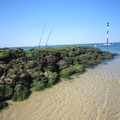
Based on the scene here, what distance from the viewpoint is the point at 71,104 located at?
A: 547 cm

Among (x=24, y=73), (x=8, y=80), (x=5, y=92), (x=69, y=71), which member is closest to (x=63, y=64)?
(x=69, y=71)

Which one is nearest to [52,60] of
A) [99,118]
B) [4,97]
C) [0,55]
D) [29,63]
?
[29,63]

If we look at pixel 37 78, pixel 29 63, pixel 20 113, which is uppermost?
pixel 29 63

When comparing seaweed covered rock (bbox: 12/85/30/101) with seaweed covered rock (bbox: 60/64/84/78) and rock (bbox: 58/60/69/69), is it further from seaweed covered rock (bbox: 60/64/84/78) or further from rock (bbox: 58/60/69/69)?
rock (bbox: 58/60/69/69)

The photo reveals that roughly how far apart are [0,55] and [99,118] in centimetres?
848

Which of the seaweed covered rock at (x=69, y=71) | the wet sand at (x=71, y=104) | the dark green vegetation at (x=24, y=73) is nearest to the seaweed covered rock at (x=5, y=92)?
the dark green vegetation at (x=24, y=73)

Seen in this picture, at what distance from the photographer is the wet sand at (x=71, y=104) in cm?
466


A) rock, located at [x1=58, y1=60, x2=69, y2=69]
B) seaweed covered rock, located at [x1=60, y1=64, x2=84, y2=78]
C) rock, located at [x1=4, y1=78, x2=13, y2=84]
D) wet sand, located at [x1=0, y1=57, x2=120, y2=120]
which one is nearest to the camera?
wet sand, located at [x1=0, y1=57, x2=120, y2=120]

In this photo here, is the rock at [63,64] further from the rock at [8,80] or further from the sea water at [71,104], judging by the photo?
the rock at [8,80]

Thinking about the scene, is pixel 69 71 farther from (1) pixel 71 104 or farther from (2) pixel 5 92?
(2) pixel 5 92

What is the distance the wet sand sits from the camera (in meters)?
4.66

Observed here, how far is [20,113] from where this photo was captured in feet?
16.6

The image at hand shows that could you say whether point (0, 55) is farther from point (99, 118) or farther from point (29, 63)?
point (99, 118)

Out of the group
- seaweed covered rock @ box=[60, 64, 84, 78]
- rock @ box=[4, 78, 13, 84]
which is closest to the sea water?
rock @ box=[4, 78, 13, 84]
